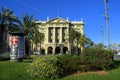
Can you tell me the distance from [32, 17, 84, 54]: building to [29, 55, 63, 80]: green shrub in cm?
10408

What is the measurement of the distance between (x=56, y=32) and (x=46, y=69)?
109128 millimetres

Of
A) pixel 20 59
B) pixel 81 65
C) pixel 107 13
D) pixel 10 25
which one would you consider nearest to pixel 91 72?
pixel 81 65

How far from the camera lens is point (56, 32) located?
12681 cm

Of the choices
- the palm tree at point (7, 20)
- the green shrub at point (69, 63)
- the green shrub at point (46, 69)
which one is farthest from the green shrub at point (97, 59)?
the palm tree at point (7, 20)

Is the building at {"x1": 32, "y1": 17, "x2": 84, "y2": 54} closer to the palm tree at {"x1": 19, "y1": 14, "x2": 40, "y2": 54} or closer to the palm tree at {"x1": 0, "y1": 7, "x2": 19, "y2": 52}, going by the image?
the palm tree at {"x1": 19, "y1": 14, "x2": 40, "y2": 54}

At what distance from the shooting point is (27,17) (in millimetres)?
56062

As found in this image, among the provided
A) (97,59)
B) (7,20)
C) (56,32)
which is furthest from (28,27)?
(56,32)

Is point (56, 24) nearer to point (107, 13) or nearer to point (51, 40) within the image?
point (51, 40)

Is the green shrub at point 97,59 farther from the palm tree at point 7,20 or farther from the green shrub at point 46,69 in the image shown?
the palm tree at point 7,20

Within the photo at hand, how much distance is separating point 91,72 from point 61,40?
105m

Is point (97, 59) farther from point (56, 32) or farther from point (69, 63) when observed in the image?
point (56, 32)

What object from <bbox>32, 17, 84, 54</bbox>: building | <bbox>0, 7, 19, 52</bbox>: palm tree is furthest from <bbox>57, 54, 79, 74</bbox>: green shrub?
<bbox>32, 17, 84, 54</bbox>: building

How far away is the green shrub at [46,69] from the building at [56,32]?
104 m

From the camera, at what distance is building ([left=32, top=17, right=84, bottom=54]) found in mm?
123919
